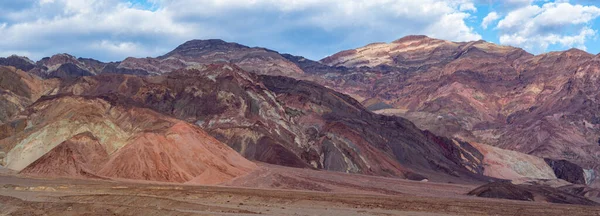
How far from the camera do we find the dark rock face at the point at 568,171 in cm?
16800

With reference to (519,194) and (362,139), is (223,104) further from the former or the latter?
(519,194)

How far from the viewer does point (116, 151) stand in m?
92.5

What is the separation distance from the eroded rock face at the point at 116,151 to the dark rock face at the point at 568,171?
326 ft

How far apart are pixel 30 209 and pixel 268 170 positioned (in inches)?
2116

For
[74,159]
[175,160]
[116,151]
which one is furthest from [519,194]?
[74,159]

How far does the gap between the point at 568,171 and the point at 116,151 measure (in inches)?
4649

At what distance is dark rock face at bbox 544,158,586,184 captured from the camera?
551 feet

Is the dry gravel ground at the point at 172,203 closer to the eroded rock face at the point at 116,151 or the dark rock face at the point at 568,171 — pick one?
the eroded rock face at the point at 116,151

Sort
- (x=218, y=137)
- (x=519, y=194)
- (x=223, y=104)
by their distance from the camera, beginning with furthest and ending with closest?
(x=223, y=104), (x=218, y=137), (x=519, y=194)

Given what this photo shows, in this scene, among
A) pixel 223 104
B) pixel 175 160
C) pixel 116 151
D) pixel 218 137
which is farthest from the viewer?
pixel 223 104

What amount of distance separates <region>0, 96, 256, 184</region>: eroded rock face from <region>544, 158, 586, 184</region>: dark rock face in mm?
99414

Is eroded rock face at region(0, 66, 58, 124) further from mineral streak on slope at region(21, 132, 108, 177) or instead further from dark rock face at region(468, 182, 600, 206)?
dark rock face at region(468, 182, 600, 206)

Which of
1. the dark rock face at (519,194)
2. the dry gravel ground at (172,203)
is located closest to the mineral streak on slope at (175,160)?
the dry gravel ground at (172,203)

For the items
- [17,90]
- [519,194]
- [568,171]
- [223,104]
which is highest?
[17,90]
